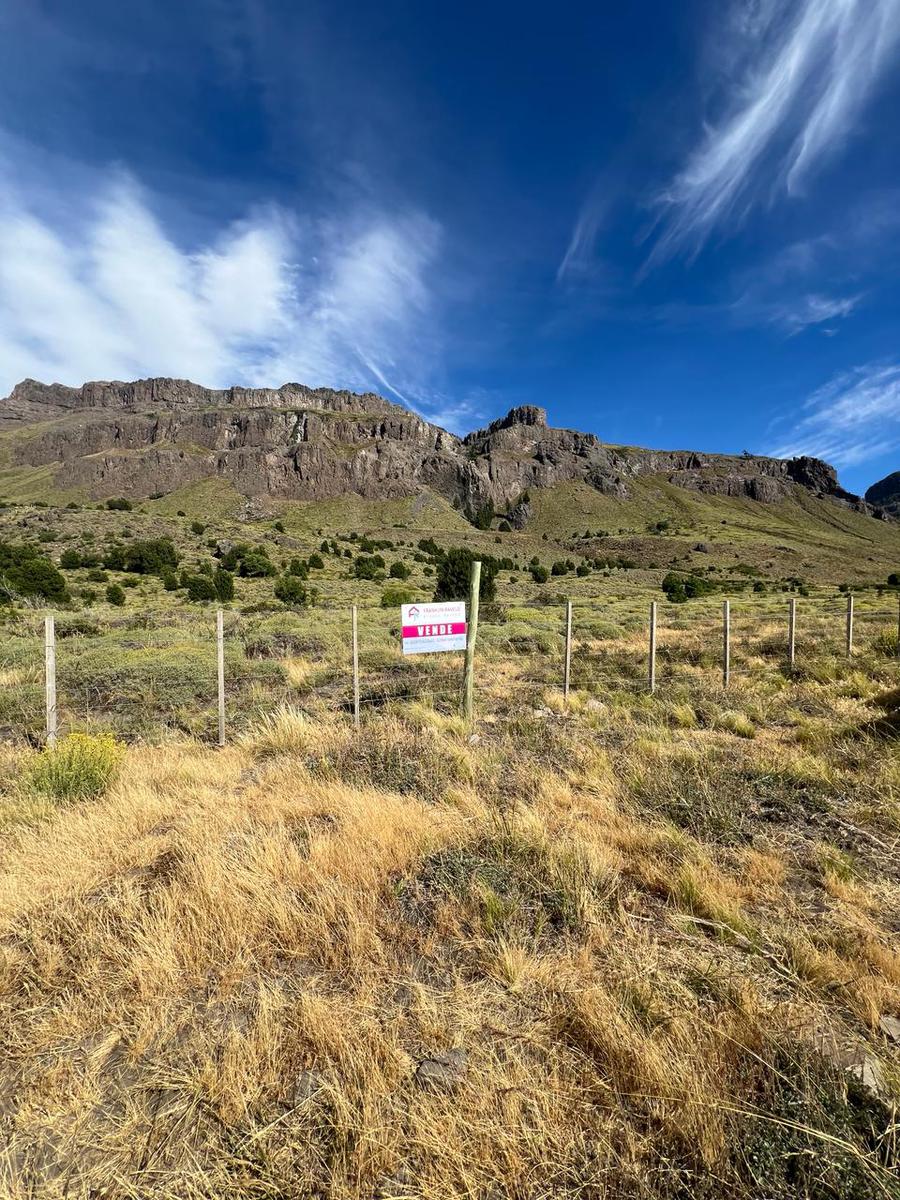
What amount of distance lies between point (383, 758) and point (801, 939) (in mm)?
4123

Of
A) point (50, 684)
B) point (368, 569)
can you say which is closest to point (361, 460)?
point (368, 569)

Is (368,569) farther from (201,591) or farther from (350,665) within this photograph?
(350,665)

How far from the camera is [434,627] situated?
23.4 ft

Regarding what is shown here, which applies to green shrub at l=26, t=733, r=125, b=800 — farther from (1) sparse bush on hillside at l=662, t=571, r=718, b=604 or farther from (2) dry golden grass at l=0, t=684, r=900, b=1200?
(1) sparse bush on hillside at l=662, t=571, r=718, b=604

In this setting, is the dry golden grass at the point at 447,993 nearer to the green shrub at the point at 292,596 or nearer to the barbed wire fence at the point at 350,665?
the barbed wire fence at the point at 350,665

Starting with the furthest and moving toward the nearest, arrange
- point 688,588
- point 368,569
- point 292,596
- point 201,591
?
point 368,569 → point 688,588 → point 201,591 → point 292,596

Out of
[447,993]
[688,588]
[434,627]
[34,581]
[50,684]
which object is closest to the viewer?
[447,993]

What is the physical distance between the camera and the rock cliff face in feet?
411

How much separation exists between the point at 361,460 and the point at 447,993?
136178mm

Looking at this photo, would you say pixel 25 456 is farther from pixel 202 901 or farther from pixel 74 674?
pixel 202 901

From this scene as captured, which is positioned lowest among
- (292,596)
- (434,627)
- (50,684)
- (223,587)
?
(50,684)

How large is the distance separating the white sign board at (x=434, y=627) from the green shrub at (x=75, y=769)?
3.67 metres

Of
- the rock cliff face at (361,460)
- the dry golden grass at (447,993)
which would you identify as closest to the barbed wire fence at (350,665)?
the dry golden grass at (447,993)

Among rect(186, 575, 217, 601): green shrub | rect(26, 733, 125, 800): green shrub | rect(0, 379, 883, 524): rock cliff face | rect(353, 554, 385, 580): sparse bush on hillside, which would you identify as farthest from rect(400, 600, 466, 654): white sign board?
rect(0, 379, 883, 524): rock cliff face
